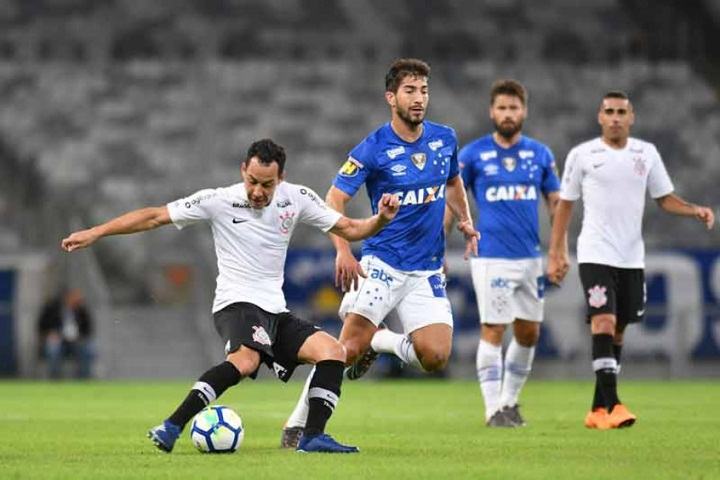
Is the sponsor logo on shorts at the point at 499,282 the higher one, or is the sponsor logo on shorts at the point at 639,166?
the sponsor logo on shorts at the point at 639,166

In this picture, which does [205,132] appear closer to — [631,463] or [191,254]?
[191,254]

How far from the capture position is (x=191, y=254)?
2780 centimetres

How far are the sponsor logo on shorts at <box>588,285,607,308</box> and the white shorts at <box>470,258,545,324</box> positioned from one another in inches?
27.8

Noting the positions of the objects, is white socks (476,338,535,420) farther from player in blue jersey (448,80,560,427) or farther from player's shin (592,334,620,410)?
player's shin (592,334,620,410)

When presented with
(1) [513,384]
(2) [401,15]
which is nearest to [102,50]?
(2) [401,15]

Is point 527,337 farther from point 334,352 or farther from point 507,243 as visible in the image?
point 334,352

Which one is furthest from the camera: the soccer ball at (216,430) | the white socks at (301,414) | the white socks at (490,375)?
the white socks at (490,375)

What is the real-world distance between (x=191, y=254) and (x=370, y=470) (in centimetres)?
1941

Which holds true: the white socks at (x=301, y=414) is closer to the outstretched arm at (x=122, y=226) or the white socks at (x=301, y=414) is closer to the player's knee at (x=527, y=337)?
the outstretched arm at (x=122, y=226)

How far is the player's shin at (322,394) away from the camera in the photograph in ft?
32.1

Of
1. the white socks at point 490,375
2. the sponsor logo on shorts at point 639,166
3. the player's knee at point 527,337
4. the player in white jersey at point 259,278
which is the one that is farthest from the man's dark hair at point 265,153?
the player's knee at point 527,337

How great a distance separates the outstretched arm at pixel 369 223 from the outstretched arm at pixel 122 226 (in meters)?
1.05

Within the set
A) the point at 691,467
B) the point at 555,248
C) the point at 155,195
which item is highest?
the point at 155,195

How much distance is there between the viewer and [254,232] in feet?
32.9
